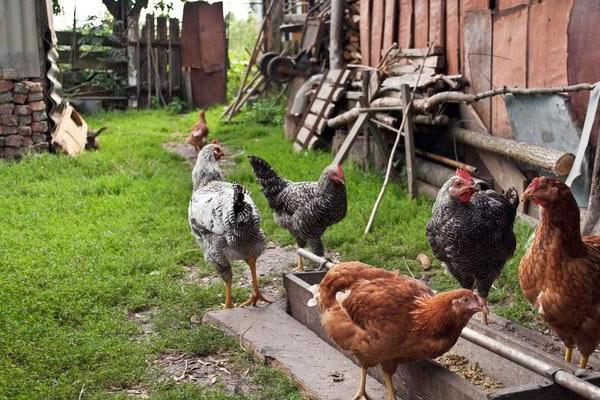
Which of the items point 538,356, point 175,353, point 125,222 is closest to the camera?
point 538,356

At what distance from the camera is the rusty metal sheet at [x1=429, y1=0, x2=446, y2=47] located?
9.82 metres

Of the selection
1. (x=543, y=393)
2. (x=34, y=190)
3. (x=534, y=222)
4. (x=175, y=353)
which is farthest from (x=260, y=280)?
(x=34, y=190)

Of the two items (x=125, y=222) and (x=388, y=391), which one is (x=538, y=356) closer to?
(x=388, y=391)

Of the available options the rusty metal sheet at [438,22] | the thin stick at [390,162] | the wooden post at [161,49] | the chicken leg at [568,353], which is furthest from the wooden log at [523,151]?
the wooden post at [161,49]

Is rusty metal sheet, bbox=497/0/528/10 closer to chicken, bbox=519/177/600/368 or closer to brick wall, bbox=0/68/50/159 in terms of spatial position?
chicken, bbox=519/177/600/368

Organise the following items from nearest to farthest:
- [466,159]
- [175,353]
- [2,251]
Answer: [175,353] < [2,251] < [466,159]

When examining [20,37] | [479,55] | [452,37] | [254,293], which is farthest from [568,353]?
[20,37]

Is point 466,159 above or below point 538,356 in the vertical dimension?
above

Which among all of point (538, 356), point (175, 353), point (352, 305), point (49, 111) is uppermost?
point (49, 111)

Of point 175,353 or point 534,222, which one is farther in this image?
point 534,222

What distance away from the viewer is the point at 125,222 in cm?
845

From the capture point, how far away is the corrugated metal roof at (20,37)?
39.1ft

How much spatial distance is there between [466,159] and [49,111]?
24.1 ft

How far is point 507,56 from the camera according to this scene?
27.3 feet
